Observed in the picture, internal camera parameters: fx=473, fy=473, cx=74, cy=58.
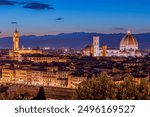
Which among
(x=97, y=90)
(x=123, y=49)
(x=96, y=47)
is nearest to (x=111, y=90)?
(x=97, y=90)

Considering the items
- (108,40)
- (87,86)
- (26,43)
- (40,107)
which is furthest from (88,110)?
(108,40)

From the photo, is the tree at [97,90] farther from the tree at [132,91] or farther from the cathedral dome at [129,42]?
the cathedral dome at [129,42]

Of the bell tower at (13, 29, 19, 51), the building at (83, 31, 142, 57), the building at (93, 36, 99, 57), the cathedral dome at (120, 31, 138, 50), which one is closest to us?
the bell tower at (13, 29, 19, 51)

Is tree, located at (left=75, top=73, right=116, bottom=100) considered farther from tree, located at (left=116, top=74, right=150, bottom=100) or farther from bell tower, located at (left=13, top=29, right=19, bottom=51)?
bell tower, located at (left=13, top=29, right=19, bottom=51)

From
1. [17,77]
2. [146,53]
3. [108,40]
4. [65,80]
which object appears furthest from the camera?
[146,53]

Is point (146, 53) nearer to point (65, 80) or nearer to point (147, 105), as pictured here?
point (65, 80)

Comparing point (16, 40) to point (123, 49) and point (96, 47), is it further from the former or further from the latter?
point (123, 49)

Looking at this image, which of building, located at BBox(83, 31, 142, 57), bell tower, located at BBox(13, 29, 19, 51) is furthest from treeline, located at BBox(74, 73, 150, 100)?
building, located at BBox(83, 31, 142, 57)

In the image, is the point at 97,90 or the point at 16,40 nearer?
the point at 97,90
